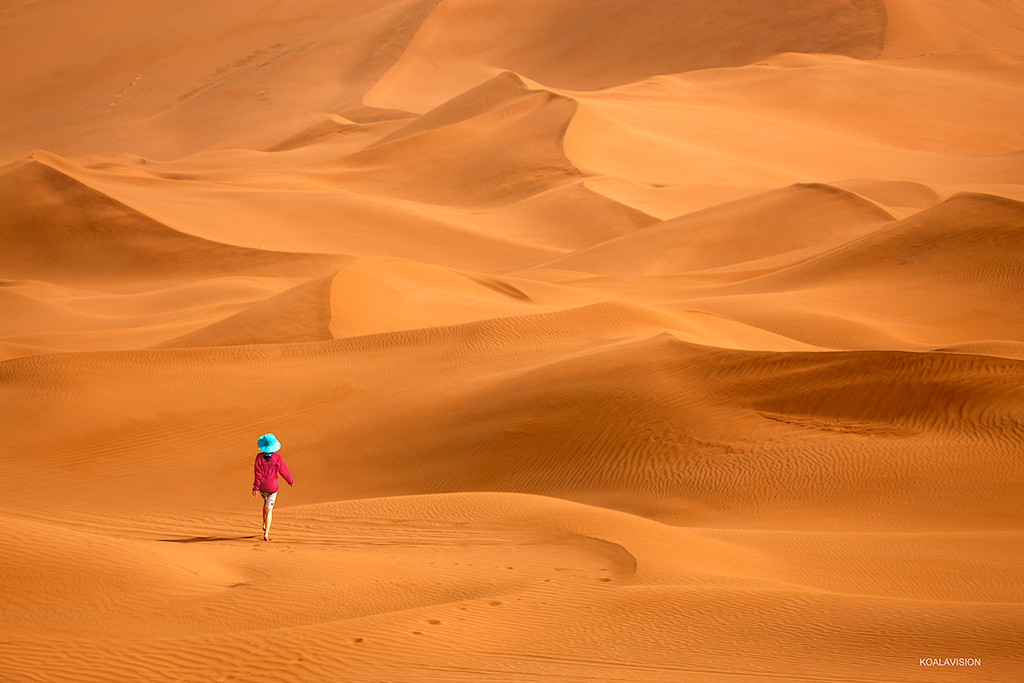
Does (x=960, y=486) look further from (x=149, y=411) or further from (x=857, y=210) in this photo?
(x=857, y=210)

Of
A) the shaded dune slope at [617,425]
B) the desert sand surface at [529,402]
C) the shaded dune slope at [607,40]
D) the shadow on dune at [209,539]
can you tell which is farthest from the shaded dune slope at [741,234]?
the shaded dune slope at [607,40]

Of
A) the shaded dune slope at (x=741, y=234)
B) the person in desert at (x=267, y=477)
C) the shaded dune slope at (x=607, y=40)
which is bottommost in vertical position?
Answer: the person in desert at (x=267, y=477)

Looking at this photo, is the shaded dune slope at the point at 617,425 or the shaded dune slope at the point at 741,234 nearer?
the shaded dune slope at the point at 617,425

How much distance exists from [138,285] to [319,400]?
1374cm

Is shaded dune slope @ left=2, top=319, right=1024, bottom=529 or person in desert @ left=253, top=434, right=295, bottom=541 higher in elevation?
shaded dune slope @ left=2, top=319, right=1024, bottom=529

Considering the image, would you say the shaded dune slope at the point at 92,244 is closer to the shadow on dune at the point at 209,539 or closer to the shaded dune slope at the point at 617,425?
the shaded dune slope at the point at 617,425

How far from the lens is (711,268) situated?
24.2 metres

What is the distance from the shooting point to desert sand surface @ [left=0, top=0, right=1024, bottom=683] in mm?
5441

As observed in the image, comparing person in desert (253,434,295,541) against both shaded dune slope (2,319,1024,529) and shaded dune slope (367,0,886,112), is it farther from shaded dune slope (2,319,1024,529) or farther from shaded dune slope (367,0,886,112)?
shaded dune slope (367,0,886,112)

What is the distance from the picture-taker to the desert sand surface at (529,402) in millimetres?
5441

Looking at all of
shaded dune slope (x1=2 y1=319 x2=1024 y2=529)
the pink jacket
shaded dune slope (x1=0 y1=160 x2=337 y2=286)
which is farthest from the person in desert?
shaded dune slope (x1=0 y1=160 x2=337 y2=286)

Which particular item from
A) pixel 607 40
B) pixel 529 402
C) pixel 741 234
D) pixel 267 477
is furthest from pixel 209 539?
pixel 607 40

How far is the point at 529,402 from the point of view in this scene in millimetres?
12039

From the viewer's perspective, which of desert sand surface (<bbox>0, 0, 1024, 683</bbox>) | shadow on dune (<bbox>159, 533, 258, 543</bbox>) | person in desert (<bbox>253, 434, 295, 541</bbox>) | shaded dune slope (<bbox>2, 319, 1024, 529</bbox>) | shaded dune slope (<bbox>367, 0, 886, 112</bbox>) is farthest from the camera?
shaded dune slope (<bbox>367, 0, 886, 112</bbox>)
